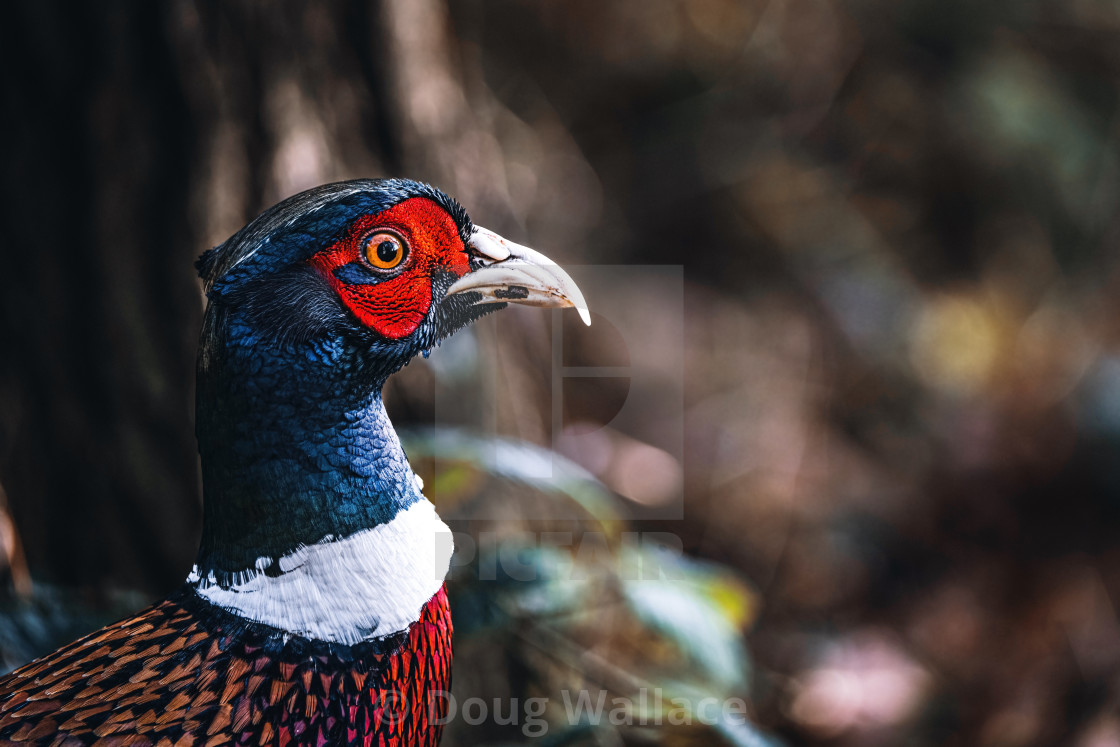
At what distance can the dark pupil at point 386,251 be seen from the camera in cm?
136

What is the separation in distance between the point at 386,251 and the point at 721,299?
3.62m

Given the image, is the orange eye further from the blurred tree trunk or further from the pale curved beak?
the blurred tree trunk

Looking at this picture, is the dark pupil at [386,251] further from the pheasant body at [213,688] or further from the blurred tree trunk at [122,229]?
the blurred tree trunk at [122,229]

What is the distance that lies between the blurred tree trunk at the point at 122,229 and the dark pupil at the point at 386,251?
1070 mm

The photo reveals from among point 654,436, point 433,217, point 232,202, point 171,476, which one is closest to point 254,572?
point 433,217

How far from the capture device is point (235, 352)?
1277 mm

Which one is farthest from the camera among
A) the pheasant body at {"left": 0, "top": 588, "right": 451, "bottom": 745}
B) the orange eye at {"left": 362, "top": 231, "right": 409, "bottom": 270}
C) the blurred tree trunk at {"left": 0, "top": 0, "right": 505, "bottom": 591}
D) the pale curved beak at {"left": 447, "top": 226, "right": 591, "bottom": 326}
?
the blurred tree trunk at {"left": 0, "top": 0, "right": 505, "bottom": 591}

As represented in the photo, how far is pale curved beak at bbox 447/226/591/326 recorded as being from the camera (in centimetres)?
146

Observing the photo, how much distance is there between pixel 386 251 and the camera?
1367 mm

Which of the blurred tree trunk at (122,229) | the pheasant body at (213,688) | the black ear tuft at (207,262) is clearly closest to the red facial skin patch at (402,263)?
the black ear tuft at (207,262)

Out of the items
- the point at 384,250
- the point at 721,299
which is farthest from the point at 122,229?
the point at 721,299

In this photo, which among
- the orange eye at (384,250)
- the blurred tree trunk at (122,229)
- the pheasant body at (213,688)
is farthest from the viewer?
the blurred tree trunk at (122,229)

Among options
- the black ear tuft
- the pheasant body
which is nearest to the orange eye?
the black ear tuft

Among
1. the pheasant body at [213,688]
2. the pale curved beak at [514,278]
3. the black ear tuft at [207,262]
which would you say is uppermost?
the black ear tuft at [207,262]
